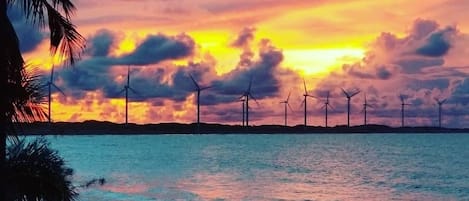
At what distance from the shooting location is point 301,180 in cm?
8300

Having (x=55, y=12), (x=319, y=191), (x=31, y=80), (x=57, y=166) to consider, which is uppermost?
(x=55, y=12)

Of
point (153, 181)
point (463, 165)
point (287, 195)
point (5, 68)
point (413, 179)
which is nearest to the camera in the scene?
point (5, 68)

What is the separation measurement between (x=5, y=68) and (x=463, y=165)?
370ft

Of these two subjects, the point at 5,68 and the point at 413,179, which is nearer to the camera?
the point at 5,68

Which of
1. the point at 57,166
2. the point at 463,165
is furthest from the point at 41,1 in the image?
the point at 463,165

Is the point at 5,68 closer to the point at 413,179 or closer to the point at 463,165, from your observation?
the point at 413,179

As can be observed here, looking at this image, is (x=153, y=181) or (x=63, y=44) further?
(x=153, y=181)

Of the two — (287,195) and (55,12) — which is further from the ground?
(55,12)

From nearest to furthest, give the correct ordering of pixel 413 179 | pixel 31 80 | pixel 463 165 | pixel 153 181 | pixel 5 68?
1. pixel 5 68
2. pixel 31 80
3. pixel 153 181
4. pixel 413 179
5. pixel 463 165

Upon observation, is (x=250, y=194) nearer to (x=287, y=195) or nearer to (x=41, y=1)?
(x=287, y=195)

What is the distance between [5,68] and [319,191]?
2329 inches

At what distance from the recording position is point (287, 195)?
210 feet

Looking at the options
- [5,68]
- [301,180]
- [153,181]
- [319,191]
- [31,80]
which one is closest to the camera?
[5,68]

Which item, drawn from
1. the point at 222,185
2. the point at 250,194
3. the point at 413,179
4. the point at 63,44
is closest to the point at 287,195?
the point at 250,194
